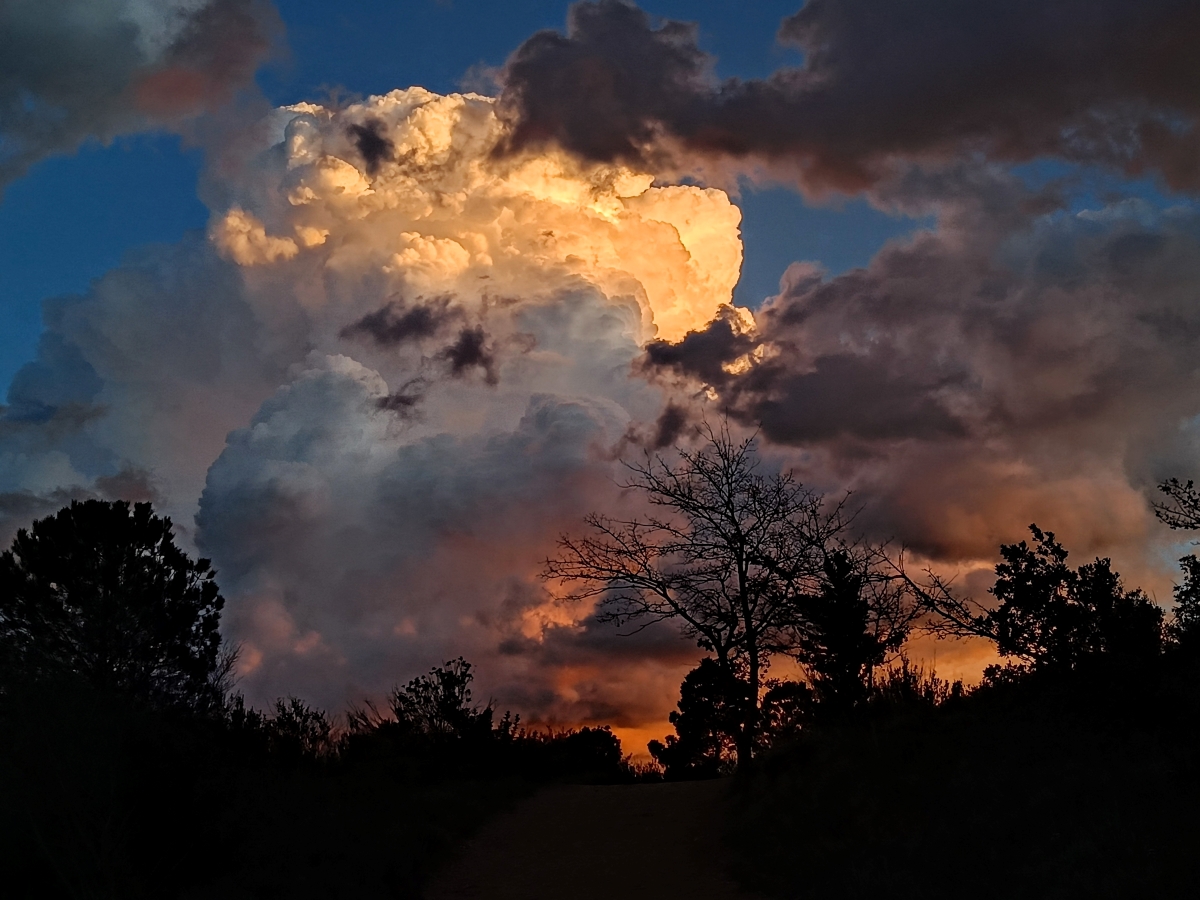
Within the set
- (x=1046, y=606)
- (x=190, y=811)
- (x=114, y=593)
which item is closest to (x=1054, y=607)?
(x=1046, y=606)

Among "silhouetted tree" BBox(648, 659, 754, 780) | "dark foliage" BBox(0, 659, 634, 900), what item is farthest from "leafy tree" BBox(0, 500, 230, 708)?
"silhouetted tree" BBox(648, 659, 754, 780)

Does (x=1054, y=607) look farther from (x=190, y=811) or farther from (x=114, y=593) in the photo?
(x=114, y=593)

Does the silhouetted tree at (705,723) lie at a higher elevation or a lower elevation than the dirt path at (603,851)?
higher

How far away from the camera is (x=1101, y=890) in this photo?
25.7 ft

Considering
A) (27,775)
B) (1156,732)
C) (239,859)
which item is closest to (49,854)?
(27,775)

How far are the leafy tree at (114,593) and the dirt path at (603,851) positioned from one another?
6.39 meters

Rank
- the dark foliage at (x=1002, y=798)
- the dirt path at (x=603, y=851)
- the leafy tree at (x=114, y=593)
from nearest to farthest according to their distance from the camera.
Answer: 1. the dark foliage at (x=1002, y=798)
2. the dirt path at (x=603, y=851)
3. the leafy tree at (x=114, y=593)

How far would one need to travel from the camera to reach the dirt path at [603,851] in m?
12.7

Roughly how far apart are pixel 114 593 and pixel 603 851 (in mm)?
13354

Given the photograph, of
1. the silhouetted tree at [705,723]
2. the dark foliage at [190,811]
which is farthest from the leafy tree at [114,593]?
the silhouetted tree at [705,723]

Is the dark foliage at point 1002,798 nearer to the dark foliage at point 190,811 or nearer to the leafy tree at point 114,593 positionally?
the dark foliage at point 190,811

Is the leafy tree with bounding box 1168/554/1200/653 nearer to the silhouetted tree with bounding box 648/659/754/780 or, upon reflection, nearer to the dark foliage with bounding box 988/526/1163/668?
the dark foliage with bounding box 988/526/1163/668

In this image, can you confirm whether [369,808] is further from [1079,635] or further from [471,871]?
[1079,635]

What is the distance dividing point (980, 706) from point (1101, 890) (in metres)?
6.42
